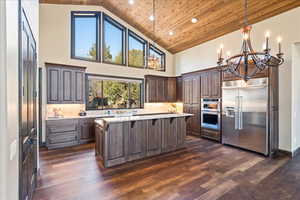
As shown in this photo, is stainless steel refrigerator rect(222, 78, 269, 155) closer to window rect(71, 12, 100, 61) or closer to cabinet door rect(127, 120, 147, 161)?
cabinet door rect(127, 120, 147, 161)

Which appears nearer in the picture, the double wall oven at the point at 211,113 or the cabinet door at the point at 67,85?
the cabinet door at the point at 67,85

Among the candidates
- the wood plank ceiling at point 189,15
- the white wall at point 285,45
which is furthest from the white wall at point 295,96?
the wood plank ceiling at point 189,15

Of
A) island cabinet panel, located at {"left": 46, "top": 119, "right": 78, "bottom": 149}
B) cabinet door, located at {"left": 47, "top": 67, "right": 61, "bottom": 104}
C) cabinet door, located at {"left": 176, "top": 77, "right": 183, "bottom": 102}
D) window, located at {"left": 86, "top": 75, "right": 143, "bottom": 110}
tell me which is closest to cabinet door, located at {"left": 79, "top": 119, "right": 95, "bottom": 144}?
island cabinet panel, located at {"left": 46, "top": 119, "right": 78, "bottom": 149}

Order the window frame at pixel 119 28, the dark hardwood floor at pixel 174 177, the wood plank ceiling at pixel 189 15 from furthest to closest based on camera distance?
the window frame at pixel 119 28 < the wood plank ceiling at pixel 189 15 < the dark hardwood floor at pixel 174 177

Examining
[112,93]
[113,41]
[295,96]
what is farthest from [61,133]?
[295,96]

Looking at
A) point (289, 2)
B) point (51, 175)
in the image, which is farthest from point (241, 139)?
point (51, 175)

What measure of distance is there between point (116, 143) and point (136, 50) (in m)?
4.70

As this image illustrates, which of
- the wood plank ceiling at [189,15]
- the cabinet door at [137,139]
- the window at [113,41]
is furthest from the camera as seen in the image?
the window at [113,41]

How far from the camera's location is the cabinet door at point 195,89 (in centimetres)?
606

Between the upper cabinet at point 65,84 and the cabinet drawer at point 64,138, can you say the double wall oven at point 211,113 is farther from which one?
the cabinet drawer at point 64,138

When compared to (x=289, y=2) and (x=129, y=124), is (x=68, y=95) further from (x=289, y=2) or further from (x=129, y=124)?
(x=289, y=2)

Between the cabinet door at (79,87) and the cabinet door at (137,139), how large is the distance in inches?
99.0

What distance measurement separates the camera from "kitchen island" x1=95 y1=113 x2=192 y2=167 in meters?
3.42

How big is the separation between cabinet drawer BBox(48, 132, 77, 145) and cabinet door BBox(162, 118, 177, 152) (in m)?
2.90
